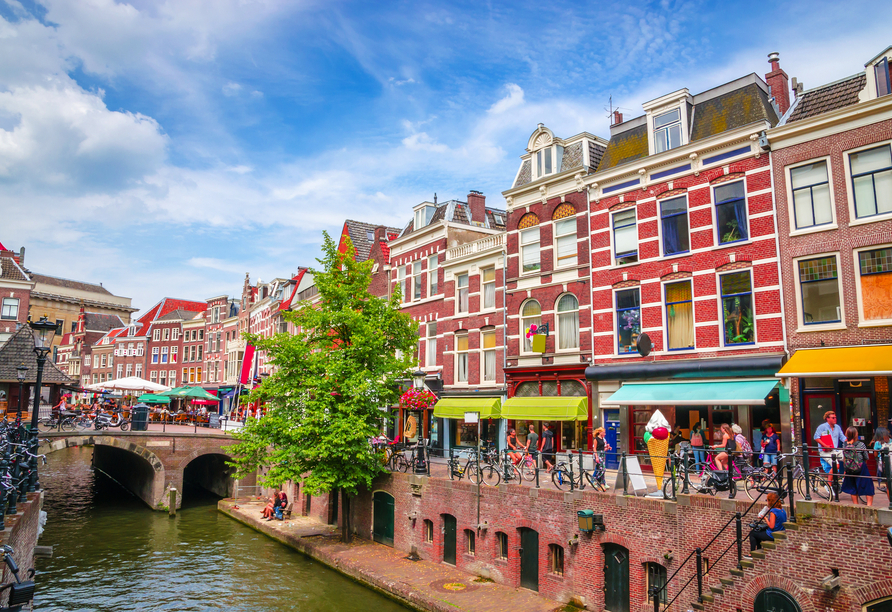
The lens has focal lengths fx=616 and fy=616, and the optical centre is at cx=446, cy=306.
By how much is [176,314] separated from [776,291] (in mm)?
71241

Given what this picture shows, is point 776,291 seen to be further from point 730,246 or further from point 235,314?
point 235,314

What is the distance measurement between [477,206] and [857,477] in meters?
26.5

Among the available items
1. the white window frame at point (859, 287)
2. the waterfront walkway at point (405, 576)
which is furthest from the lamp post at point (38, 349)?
the white window frame at point (859, 287)

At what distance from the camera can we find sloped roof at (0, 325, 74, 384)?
38000 mm

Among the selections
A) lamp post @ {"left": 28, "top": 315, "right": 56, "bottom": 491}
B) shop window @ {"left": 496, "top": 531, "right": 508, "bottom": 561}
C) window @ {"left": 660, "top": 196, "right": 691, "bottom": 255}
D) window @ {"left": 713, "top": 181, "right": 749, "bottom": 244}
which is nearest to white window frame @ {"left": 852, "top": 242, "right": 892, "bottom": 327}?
window @ {"left": 713, "top": 181, "right": 749, "bottom": 244}

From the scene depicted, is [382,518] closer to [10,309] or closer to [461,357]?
[461,357]

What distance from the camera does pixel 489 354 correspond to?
1150 inches

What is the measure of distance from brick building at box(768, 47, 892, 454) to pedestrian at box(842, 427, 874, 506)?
17.1 ft

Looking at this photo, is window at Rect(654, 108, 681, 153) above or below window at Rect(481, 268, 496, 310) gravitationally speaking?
above

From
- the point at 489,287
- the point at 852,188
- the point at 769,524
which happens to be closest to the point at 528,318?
the point at 489,287

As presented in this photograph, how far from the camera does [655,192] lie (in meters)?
22.4

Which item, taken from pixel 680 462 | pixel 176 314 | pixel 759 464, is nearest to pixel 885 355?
pixel 759 464

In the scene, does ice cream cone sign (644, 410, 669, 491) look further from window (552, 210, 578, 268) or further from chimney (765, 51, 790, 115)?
chimney (765, 51, 790, 115)

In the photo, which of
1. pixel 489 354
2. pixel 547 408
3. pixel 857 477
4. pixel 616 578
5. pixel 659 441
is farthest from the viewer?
pixel 489 354
